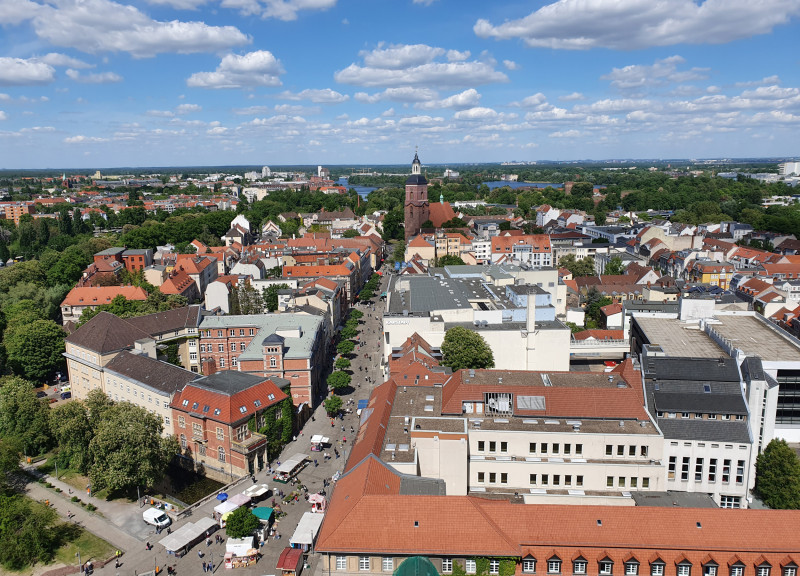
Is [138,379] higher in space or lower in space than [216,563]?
higher

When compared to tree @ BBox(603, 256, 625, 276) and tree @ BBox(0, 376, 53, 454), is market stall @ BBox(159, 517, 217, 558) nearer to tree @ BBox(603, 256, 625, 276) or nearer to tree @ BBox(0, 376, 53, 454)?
tree @ BBox(0, 376, 53, 454)

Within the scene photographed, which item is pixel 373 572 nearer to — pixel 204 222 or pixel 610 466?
pixel 610 466

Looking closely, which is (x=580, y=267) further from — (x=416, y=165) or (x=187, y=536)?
(x=187, y=536)

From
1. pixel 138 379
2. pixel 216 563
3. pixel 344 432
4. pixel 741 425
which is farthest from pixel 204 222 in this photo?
pixel 741 425

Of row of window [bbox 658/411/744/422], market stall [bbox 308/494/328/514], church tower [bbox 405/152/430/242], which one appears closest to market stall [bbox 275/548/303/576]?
market stall [bbox 308/494/328/514]

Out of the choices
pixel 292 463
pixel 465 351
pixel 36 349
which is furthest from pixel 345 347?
pixel 36 349

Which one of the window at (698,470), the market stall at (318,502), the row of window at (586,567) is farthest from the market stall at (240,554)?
the window at (698,470)
